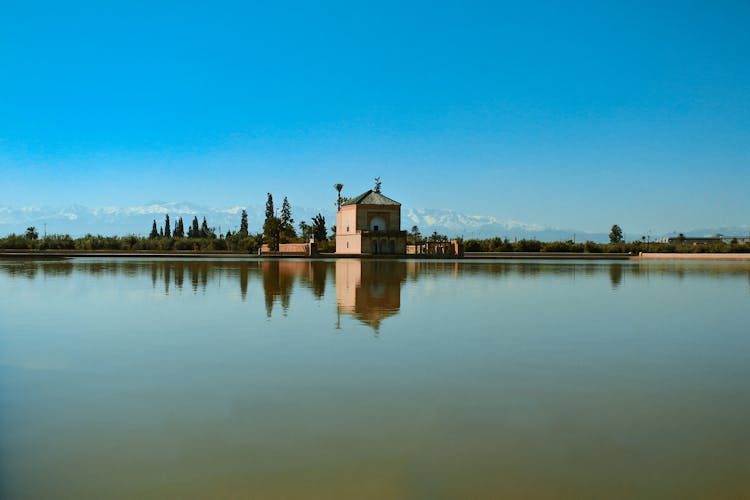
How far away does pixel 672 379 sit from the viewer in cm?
575

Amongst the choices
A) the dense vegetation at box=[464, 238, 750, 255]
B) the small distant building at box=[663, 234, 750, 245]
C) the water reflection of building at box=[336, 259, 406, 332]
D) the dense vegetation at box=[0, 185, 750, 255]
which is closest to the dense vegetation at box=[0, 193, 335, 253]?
the dense vegetation at box=[0, 185, 750, 255]

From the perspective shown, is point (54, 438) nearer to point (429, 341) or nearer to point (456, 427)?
point (456, 427)

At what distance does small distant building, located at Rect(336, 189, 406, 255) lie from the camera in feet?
160

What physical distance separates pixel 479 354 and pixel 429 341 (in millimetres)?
912

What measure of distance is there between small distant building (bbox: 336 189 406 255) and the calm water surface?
39.0 m

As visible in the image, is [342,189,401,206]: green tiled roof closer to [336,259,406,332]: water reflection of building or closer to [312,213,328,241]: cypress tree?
[312,213,328,241]: cypress tree

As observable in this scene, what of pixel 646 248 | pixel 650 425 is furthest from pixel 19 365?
pixel 646 248

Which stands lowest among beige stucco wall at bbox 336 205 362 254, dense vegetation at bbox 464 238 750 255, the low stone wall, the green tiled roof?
the low stone wall

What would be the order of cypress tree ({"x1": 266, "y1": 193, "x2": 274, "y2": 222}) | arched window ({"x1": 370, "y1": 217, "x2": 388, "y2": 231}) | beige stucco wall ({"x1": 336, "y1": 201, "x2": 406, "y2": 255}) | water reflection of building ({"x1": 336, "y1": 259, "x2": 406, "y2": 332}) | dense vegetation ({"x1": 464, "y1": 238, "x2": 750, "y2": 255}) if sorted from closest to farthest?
1. water reflection of building ({"x1": 336, "y1": 259, "x2": 406, "y2": 332})
2. beige stucco wall ({"x1": 336, "y1": 201, "x2": 406, "y2": 255})
3. arched window ({"x1": 370, "y1": 217, "x2": 388, "y2": 231})
4. dense vegetation ({"x1": 464, "y1": 238, "x2": 750, "y2": 255})
5. cypress tree ({"x1": 266, "y1": 193, "x2": 274, "y2": 222})

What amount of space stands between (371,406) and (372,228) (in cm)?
4559

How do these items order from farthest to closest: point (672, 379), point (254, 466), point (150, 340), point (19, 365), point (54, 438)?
1. point (150, 340)
2. point (19, 365)
3. point (672, 379)
4. point (54, 438)
5. point (254, 466)

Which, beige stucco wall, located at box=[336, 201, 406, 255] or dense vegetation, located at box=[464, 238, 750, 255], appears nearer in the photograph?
beige stucco wall, located at box=[336, 201, 406, 255]

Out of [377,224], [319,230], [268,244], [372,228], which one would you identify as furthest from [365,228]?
[319,230]

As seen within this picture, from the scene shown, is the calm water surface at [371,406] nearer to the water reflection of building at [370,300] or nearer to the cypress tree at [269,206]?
the water reflection of building at [370,300]
